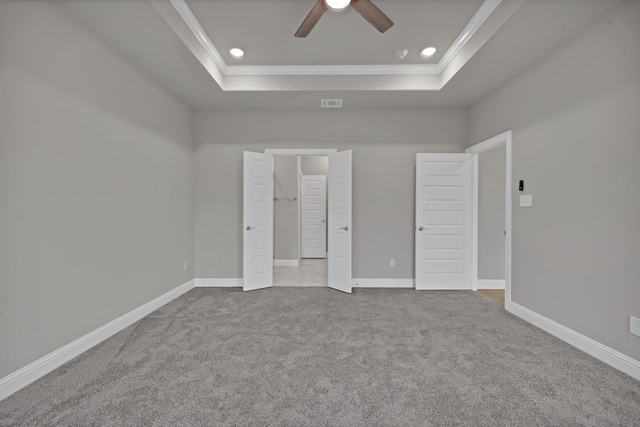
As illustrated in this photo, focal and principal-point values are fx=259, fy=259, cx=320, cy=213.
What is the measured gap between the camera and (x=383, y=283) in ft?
13.1

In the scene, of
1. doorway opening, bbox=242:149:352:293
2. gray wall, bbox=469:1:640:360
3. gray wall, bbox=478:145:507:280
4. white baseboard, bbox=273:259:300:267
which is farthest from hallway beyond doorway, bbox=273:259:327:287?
gray wall, bbox=469:1:640:360

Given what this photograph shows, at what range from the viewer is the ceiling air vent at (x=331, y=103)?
3.66 metres

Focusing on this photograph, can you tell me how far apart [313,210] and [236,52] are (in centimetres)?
431

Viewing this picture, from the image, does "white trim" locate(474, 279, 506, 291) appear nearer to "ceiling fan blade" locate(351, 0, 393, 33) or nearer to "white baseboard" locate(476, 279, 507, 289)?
"white baseboard" locate(476, 279, 507, 289)

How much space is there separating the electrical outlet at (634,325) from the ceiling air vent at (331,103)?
11.7 feet

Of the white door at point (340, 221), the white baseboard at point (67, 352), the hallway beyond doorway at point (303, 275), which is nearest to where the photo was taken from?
the white baseboard at point (67, 352)

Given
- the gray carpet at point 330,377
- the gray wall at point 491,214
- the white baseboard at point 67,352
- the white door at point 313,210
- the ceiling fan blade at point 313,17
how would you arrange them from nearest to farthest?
1. the gray carpet at point 330,377
2. the white baseboard at point 67,352
3. the ceiling fan blade at point 313,17
4. the gray wall at point 491,214
5. the white door at point 313,210

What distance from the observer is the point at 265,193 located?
398cm

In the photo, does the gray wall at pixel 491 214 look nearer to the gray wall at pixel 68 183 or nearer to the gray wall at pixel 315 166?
the gray wall at pixel 315 166

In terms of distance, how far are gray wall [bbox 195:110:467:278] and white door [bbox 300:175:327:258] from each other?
2.75 m

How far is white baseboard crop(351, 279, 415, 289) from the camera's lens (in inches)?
157

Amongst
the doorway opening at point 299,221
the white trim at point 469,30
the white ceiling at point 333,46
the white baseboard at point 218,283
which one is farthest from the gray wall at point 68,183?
the white trim at point 469,30

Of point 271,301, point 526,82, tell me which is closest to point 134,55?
point 271,301

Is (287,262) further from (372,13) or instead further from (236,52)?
(372,13)
